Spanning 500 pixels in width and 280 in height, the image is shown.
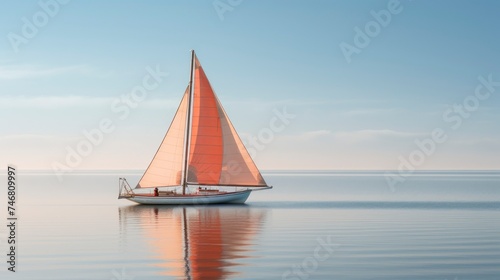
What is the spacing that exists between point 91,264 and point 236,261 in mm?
7094

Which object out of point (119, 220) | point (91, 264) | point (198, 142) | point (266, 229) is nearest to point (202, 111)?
point (198, 142)

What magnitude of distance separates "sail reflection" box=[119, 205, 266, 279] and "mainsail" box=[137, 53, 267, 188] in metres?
3.65

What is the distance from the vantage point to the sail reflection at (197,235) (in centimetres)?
3266

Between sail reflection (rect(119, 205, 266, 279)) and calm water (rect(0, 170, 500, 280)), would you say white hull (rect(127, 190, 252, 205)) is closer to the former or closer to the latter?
sail reflection (rect(119, 205, 266, 279))

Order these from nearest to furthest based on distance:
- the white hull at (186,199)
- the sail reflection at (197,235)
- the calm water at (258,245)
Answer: the calm water at (258,245) → the sail reflection at (197,235) → the white hull at (186,199)

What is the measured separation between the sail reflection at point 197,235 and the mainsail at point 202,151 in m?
3.65

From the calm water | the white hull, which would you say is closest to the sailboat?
the white hull

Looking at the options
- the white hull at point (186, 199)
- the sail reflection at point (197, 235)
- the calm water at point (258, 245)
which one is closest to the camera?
the calm water at point (258, 245)

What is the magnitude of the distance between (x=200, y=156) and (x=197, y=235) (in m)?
31.6

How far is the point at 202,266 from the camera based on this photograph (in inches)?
1281

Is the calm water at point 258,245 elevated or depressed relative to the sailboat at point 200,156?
depressed

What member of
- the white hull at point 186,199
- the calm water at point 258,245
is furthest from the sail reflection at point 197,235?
the white hull at point 186,199

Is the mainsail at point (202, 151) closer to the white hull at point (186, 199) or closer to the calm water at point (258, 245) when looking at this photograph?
the white hull at point (186, 199)

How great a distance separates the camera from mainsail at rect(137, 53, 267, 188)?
258 feet
